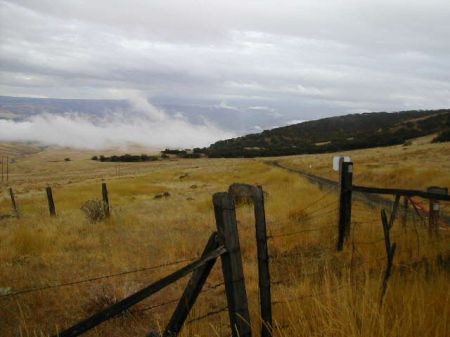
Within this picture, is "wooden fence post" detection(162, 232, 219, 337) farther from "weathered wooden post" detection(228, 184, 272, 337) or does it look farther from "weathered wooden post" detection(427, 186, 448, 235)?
"weathered wooden post" detection(427, 186, 448, 235)

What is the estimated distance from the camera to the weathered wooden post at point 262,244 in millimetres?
4148

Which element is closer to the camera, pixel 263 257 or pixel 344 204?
pixel 263 257

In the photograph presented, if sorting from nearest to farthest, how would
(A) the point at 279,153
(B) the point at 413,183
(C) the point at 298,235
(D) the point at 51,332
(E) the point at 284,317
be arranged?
(E) the point at 284,317 → (D) the point at 51,332 → (C) the point at 298,235 → (B) the point at 413,183 → (A) the point at 279,153

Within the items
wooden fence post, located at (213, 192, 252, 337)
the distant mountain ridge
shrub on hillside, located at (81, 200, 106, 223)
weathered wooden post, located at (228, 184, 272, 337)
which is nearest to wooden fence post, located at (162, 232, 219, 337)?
wooden fence post, located at (213, 192, 252, 337)

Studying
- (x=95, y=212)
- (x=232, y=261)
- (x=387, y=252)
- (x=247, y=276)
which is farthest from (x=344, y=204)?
(x=95, y=212)

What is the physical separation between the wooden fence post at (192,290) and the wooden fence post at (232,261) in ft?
0.38

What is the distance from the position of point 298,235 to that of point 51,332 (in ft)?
Answer: 18.3

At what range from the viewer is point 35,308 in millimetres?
6590

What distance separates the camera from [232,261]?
3805mm

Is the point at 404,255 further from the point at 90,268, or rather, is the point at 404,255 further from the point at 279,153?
the point at 279,153

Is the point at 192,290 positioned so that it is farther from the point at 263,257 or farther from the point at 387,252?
the point at 387,252

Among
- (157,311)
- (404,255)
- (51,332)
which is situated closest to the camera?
(51,332)

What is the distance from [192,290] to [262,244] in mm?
760

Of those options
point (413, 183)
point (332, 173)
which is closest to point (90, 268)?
point (413, 183)
